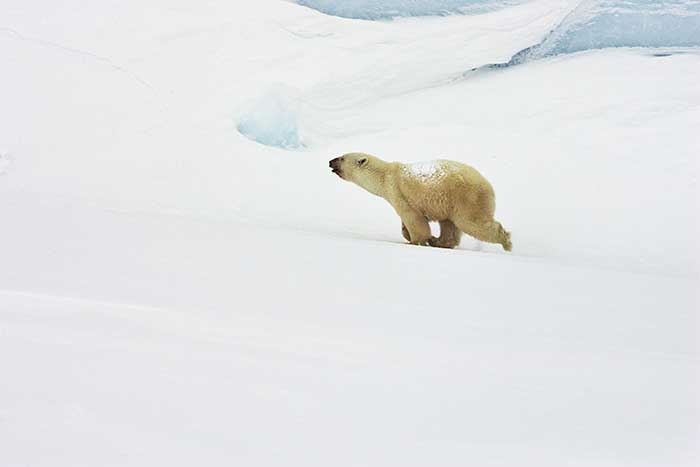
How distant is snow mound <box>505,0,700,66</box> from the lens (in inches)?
91.0

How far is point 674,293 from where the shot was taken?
1.92 metres

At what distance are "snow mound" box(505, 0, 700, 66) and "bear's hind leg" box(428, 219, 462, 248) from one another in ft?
1.94

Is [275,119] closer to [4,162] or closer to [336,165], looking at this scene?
[336,165]

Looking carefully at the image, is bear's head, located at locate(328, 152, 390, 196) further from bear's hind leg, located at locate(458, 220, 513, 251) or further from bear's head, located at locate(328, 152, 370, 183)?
bear's hind leg, located at locate(458, 220, 513, 251)

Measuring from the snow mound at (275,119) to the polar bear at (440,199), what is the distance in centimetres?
31

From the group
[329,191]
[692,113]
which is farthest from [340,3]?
[692,113]

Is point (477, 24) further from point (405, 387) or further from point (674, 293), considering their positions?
point (405, 387)

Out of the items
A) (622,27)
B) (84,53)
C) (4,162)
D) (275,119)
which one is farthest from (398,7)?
(4,162)

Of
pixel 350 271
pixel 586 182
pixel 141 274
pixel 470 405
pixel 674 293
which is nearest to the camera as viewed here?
pixel 470 405

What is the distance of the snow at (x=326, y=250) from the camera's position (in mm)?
875

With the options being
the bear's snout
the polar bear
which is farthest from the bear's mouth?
the polar bear

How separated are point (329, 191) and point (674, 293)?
38.7 inches

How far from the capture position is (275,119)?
2385mm

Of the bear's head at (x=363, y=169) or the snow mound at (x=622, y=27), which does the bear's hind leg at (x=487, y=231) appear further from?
the snow mound at (x=622, y=27)
